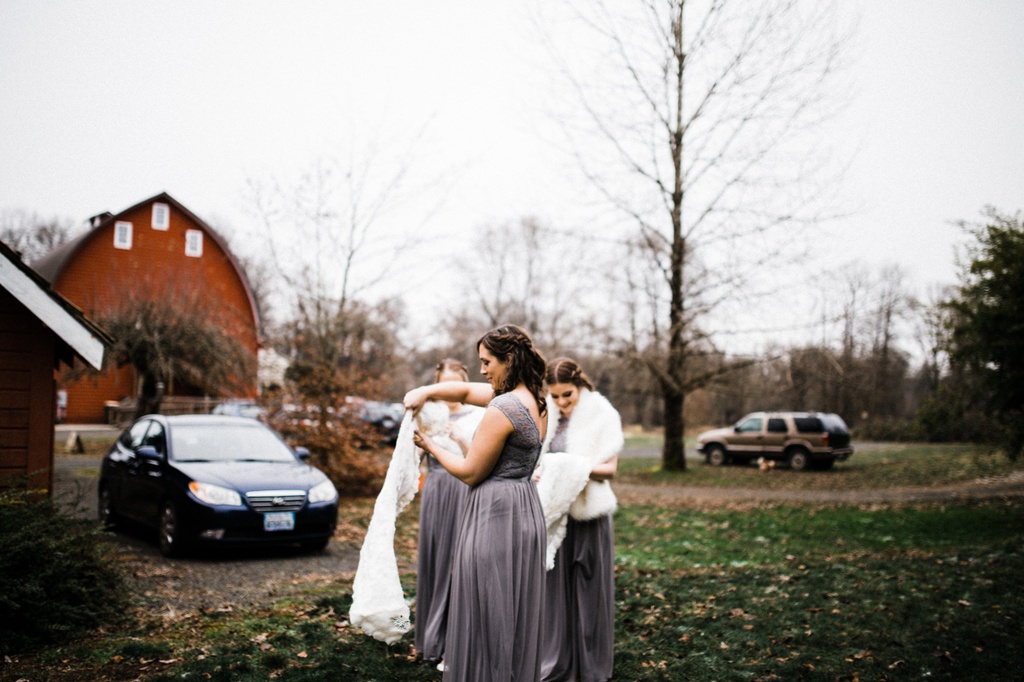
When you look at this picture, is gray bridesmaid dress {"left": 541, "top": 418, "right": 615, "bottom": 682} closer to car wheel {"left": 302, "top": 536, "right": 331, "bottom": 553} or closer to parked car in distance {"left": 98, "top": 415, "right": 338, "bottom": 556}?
parked car in distance {"left": 98, "top": 415, "right": 338, "bottom": 556}

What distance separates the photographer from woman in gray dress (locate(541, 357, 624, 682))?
486 centimetres

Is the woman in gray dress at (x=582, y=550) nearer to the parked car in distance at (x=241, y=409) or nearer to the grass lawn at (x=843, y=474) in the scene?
the parked car in distance at (x=241, y=409)

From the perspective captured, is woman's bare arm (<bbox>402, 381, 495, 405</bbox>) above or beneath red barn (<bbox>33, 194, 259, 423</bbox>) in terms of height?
beneath

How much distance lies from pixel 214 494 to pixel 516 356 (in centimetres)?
605

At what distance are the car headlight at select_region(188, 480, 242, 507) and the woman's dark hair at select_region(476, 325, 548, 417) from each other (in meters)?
5.82

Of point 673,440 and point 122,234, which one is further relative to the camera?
point 122,234

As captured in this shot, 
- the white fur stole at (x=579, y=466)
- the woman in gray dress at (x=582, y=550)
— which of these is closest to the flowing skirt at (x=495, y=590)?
the white fur stole at (x=579, y=466)

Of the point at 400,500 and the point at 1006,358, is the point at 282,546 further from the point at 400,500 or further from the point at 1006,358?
the point at 1006,358

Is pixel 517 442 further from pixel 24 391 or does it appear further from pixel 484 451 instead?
pixel 24 391

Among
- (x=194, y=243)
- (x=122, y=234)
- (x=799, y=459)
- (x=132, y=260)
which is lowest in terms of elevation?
(x=799, y=459)

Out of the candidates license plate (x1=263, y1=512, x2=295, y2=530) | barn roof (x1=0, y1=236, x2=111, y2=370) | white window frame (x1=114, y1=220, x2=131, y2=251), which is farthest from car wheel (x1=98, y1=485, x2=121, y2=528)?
white window frame (x1=114, y1=220, x2=131, y2=251)

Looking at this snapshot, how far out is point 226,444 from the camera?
376 inches

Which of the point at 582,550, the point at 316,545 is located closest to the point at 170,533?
the point at 316,545

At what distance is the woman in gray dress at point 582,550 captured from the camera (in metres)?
4.86
